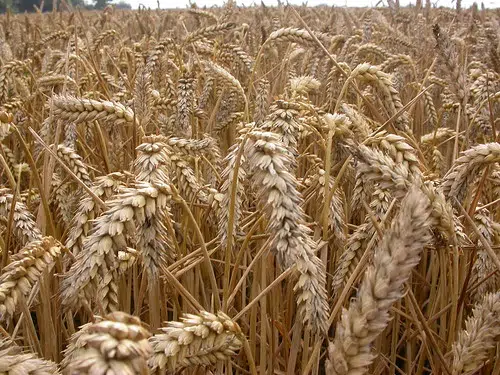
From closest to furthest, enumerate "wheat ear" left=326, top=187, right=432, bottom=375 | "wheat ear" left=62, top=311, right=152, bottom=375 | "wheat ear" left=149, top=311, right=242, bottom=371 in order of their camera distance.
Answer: "wheat ear" left=62, top=311, right=152, bottom=375, "wheat ear" left=326, top=187, right=432, bottom=375, "wheat ear" left=149, top=311, right=242, bottom=371

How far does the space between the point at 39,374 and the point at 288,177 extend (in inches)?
18.0

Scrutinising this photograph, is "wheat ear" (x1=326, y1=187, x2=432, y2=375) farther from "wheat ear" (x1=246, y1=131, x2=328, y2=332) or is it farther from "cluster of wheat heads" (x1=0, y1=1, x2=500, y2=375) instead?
"wheat ear" (x1=246, y1=131, x2=328, y2=332)

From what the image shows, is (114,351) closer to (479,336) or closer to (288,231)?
(288,231)

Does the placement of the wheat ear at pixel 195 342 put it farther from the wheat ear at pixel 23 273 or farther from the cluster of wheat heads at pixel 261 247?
the wheat ear at pixel 23 273

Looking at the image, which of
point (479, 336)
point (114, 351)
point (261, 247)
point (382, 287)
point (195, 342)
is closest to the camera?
point (114, 351)

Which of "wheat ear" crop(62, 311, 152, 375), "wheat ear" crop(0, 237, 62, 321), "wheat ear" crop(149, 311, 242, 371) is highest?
"wheat ear" crop(62, 311, 152, 375)

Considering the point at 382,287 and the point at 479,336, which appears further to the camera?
the point at 479,336

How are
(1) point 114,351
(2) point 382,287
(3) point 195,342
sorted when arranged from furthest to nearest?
(3) point 195,342
(2) point 382,287
(1) point 114,351

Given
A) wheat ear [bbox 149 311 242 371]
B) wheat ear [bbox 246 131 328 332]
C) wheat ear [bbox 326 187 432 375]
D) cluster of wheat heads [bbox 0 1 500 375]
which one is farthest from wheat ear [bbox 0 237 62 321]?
wheat ear [bbox 326 187 432 375]

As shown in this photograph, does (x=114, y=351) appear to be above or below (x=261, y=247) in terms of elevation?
above

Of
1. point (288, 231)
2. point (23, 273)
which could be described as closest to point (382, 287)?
point (288, 231)

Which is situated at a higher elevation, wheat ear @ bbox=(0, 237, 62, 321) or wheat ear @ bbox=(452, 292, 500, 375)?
wheat ear @ bbox=(0, 237, 62, 321)

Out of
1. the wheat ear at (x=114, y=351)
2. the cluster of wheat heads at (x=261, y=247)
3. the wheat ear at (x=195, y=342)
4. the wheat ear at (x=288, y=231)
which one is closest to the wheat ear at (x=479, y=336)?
the cluster of wheat heads at (x=261, y=247)

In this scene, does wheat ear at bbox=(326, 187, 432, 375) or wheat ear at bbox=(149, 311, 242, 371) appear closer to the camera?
wheat ear at bbox=(326, 187, 432, 375)
